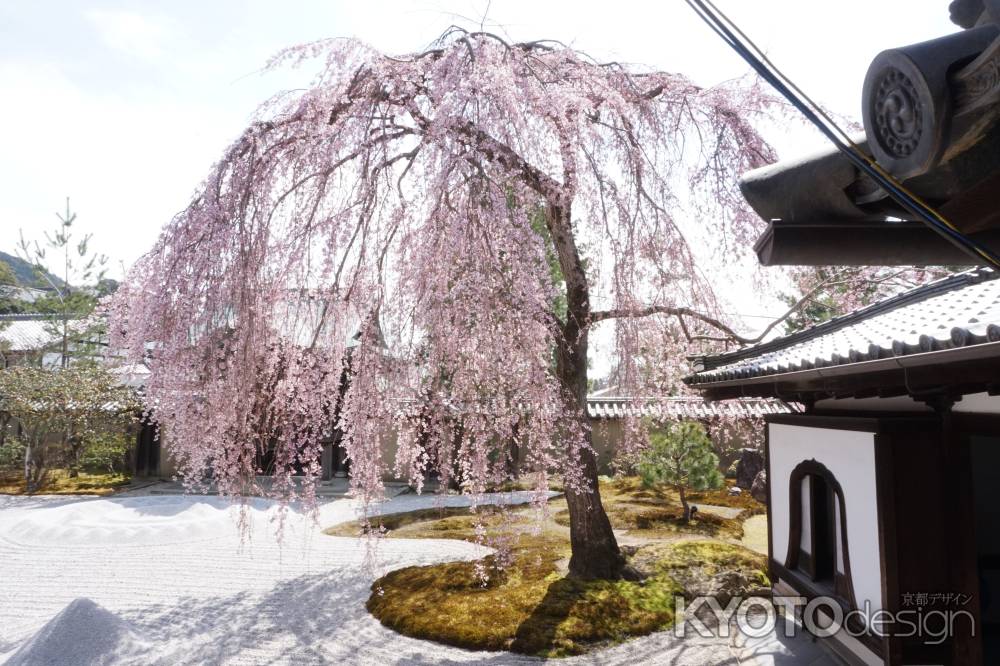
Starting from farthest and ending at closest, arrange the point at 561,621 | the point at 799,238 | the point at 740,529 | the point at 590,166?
1. the point at 740,529
2. the point at 561,621
3. the point at 590,166
4. the point at 799,238

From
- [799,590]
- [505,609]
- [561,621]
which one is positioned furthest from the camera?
[505,609]

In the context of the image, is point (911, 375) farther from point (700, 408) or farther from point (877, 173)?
point (700, 408)

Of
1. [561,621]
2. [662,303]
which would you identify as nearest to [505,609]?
[561,621]

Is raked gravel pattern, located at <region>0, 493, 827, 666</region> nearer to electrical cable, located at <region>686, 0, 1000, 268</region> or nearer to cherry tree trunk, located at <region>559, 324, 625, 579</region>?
cherry tree trunk, located at <region>559, 324, 625, 579</region>

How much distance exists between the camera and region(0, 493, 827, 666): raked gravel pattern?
17.1 ft

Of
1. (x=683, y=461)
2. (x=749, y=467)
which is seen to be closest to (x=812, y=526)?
(x=683, y=461)

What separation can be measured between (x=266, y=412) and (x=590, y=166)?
11.4 ft

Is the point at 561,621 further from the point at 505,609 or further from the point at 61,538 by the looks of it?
the point at 61,538

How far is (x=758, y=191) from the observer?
6.52ft

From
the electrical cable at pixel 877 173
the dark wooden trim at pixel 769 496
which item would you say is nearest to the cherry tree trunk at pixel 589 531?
the dark wooden trim at pixel 769 496

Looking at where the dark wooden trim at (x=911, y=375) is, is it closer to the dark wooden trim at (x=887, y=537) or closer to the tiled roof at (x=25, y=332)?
the dark wooden trim at (x=887, y=537)
